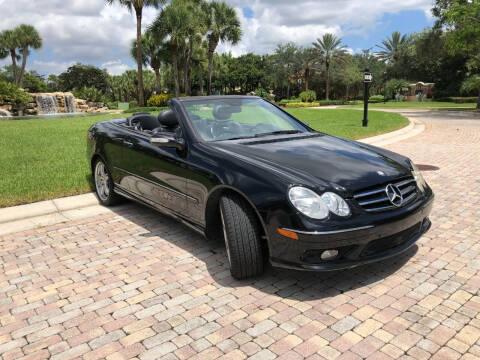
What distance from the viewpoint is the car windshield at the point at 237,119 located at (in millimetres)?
4203

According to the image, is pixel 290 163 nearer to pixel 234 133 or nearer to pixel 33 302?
pixel 234 133

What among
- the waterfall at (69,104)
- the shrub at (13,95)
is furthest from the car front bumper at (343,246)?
the waterfall at (69,104)

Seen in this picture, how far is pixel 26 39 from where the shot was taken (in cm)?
5759

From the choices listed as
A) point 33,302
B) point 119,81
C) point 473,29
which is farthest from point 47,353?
point 119,81

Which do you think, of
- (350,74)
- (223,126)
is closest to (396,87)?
(350,74)

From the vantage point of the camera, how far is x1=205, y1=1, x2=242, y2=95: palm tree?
43312mm

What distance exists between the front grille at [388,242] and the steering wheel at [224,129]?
179 centimetres

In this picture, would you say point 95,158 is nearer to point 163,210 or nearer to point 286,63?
point 163,210

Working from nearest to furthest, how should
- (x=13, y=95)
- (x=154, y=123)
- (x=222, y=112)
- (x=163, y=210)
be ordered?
(x=163, y=210)
(x=222, y=112)
(x=154, y=123)
(x=13, y=95)

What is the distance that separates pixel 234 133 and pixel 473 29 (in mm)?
22657

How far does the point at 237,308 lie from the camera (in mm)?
3066

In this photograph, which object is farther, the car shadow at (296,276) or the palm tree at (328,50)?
the palm tree at (328,50)

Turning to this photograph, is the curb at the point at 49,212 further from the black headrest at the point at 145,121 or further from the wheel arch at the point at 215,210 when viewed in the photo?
the wheel arch at the point at 215,210

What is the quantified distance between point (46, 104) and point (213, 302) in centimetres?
4313
